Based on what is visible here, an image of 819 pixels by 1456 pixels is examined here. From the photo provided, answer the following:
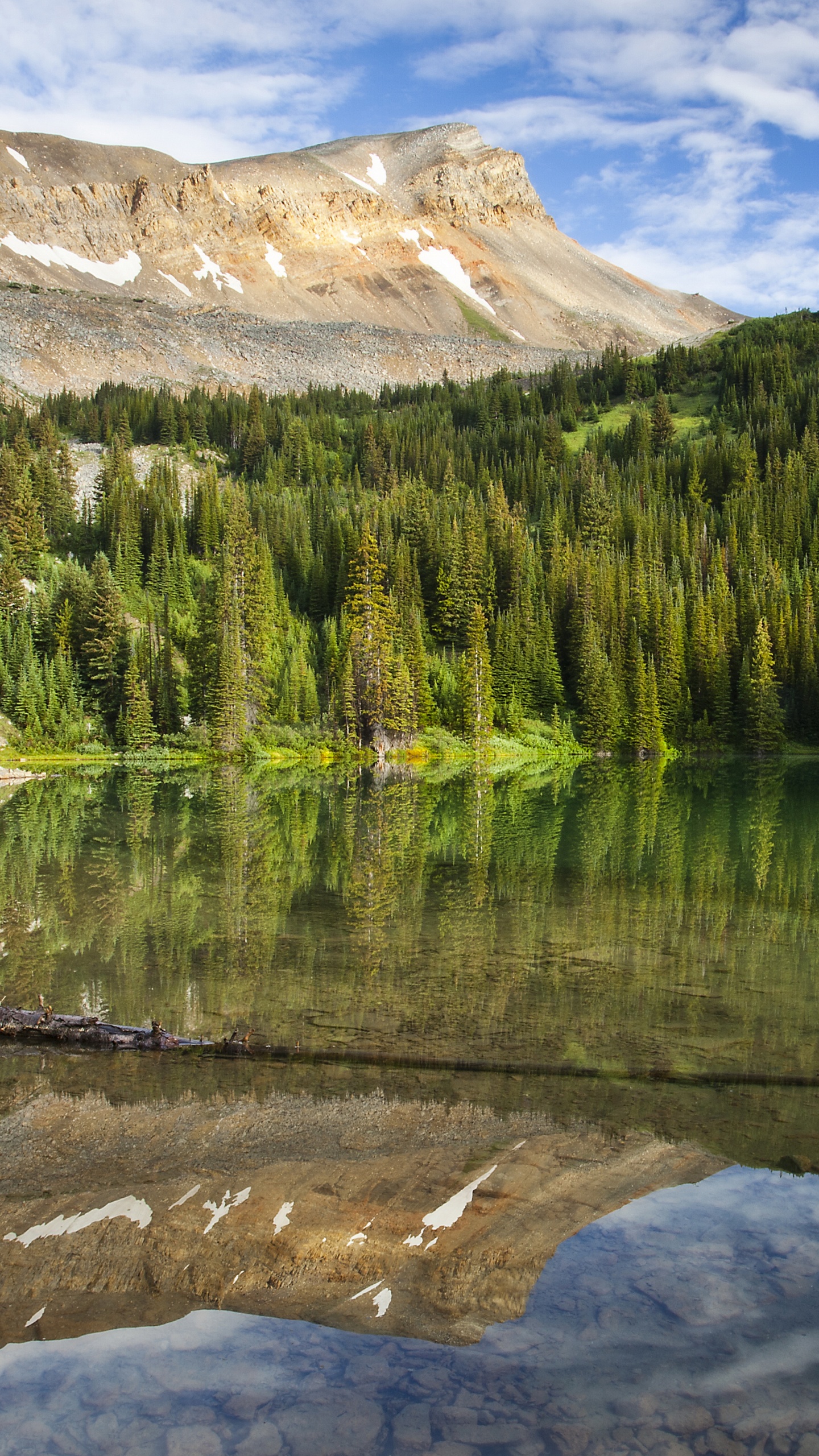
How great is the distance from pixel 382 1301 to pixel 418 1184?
5.66 feet

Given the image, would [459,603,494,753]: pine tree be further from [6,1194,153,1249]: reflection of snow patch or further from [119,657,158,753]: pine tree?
[6,1194,153,1249]: reflection of snow patch

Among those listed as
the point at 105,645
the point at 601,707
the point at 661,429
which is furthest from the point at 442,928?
the point at 661,429

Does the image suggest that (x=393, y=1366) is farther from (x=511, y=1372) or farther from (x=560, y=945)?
(x=560, y=945)

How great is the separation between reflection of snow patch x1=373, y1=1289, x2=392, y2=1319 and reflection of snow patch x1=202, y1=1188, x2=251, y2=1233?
70.3 inches

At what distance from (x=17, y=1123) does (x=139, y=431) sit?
165046mm

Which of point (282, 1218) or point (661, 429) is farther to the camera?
point (661, 429)

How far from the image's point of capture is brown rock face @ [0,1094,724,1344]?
756 centimetres

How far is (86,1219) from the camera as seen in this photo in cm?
879

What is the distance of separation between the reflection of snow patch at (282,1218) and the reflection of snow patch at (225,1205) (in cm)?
40

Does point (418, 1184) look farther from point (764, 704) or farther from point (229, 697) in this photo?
point (764, 704)

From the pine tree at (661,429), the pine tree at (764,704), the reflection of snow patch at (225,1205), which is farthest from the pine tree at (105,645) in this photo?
the pine tree at (661,429)

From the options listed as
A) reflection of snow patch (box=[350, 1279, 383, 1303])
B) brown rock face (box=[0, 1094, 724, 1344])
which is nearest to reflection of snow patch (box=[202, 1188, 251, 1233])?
brown rock face (box=[0, 1094, 724, 1344])

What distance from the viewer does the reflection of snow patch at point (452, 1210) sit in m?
8.56

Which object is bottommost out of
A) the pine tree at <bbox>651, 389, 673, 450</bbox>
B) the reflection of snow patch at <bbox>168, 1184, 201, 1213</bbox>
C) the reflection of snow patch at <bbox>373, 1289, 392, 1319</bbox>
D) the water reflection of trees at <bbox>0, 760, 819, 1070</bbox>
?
the reflection of snow patch at <bbox>373, 1289, 392, 1319</bbox>
